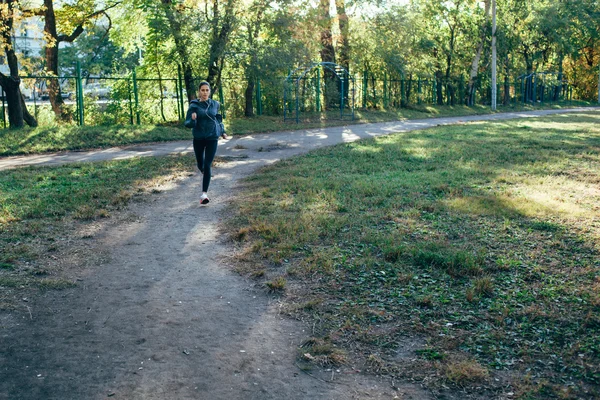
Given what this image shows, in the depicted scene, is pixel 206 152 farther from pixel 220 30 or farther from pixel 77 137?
pixel 220 30

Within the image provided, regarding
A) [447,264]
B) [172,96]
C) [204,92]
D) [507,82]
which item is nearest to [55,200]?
[204,92]

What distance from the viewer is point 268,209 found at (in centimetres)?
827

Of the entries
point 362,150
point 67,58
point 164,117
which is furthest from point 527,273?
point 67,58

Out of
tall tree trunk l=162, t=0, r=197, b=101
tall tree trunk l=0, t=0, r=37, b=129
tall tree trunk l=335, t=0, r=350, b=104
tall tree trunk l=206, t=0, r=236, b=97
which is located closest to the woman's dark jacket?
tall tree trunk l=0, t=0, r=37, b=129

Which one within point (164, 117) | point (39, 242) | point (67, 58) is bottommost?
point (39, 242)

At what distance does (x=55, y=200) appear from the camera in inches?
345

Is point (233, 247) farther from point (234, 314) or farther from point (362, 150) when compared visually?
point (362, 150)

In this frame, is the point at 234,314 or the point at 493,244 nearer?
the point at 234,314

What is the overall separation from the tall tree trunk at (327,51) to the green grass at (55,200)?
17735 mm

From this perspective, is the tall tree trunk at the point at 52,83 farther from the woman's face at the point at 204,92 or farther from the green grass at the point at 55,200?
the woman's face at the point at 204,92

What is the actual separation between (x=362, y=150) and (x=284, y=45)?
35.5 feet

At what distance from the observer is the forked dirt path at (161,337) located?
3.71m

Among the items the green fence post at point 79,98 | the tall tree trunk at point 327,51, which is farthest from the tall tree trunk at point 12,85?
the tall tree trunk at point 327,51

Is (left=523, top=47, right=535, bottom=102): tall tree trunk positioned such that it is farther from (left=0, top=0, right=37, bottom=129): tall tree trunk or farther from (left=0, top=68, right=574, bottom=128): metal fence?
(left=0, top=0, right=37, bottom=129): tall tree trunk
